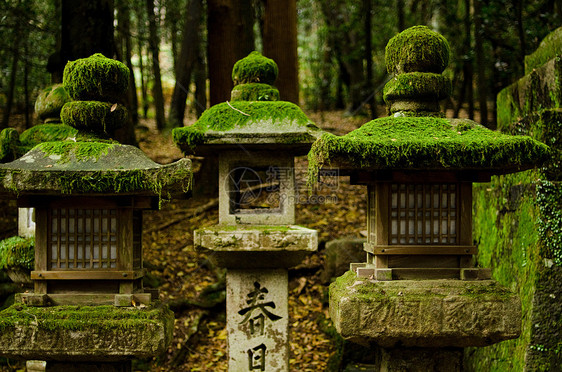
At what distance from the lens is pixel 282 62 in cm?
1207

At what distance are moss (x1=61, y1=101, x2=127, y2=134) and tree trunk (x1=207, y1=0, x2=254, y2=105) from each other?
6.47 m

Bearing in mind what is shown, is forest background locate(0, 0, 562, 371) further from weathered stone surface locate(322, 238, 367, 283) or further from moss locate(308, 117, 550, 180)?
moss locate(308, 117, 550, 180)

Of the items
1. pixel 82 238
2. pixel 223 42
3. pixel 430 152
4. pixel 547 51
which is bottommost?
pixel 82 238

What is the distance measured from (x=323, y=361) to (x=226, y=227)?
3680mm

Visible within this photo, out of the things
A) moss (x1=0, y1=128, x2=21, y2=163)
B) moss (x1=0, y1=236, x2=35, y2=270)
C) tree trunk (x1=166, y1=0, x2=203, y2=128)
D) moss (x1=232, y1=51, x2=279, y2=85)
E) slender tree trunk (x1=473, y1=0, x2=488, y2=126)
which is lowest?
moss (x1=0, y1=236, x2=35, y2=270)

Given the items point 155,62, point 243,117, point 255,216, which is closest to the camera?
point 243,117

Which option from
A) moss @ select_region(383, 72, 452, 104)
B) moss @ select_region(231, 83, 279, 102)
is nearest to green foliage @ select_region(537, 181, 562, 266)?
moss @ select_region(383, 72, 452, 104)

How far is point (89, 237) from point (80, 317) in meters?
0.78

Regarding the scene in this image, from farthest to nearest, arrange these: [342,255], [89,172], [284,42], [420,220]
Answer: [284,42]
[342,255]
[420,220]
[89,172]

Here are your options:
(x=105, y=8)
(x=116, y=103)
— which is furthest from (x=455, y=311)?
(x=105, y=8)

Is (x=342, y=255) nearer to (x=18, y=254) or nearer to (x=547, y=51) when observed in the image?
(x=547, y=51)

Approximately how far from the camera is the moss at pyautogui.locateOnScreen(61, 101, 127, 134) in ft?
17.1

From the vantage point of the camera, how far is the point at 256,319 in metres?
7.34

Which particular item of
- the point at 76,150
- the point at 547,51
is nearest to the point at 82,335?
the point at 76,150
